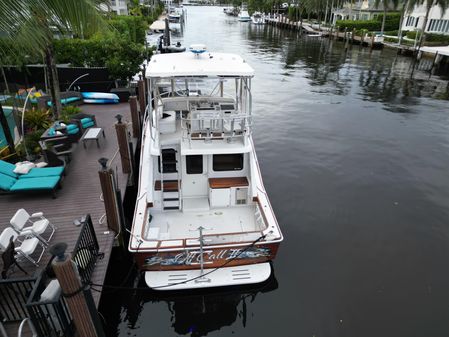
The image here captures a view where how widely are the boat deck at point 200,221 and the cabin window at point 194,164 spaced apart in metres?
0.95

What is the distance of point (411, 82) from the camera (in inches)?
1196

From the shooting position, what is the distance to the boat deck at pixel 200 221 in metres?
8.72

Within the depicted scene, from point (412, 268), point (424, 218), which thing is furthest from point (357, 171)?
point (412, 268)

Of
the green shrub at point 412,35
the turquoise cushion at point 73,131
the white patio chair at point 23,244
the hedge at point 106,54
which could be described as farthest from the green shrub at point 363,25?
the white patio chair at point 23,244

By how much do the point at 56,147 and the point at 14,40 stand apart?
251 inches

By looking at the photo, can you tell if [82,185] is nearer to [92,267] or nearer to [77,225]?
[77,225]

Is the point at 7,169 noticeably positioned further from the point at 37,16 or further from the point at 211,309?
the point at 211,309

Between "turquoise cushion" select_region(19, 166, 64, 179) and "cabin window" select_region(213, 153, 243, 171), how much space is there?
4.90 metres

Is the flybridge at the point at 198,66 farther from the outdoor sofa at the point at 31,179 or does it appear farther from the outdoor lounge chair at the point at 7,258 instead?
the outdoor lounge chair at the point at 7,258

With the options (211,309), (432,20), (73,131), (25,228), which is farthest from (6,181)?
(432,20)

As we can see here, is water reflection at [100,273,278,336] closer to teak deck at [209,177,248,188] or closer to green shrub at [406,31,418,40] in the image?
teak deck at [209,177,248,188]

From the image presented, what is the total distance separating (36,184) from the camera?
9.31m

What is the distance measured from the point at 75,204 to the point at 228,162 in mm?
4679

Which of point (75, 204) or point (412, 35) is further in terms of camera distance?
point (412, 35)
